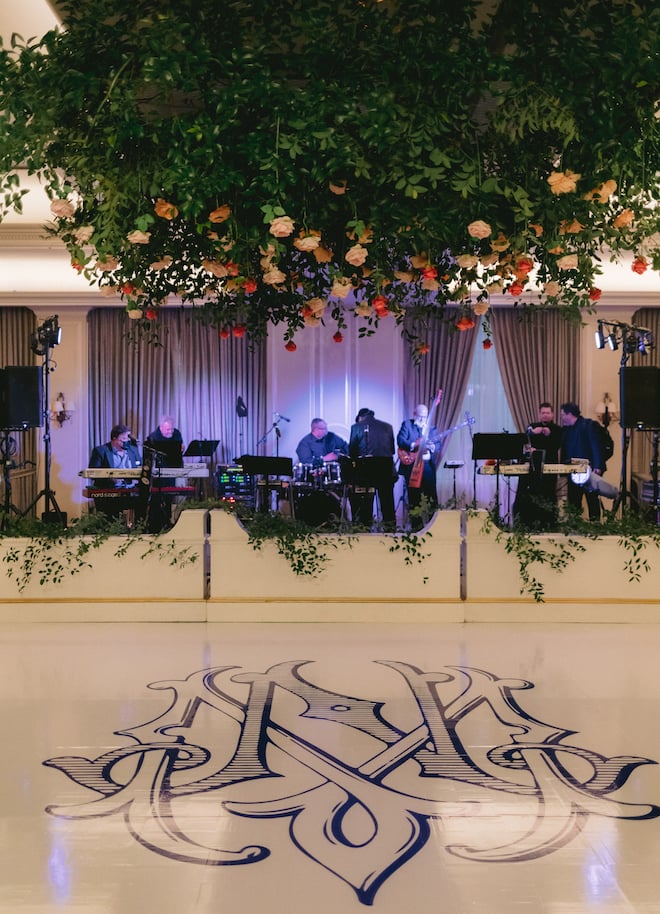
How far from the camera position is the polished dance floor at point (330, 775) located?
9.70 feet

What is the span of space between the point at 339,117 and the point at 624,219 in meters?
1.15

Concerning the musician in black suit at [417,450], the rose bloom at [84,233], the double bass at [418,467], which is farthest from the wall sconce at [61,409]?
the rose bloom at [84,233]

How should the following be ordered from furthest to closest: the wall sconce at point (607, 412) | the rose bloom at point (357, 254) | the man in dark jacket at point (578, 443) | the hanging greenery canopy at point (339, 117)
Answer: the wall sconce at point (607, 412) → the man in dark jacket at point (578, 443) → the rose bloom at point (357, 254) → the hanging greenery canopy at point (339, 117)

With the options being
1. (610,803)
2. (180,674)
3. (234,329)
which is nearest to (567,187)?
(234,329)

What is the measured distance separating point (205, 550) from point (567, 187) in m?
4.75

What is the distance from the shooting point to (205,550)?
6809mm

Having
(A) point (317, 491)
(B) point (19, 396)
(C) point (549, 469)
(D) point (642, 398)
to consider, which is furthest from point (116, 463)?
(D) point (642, 398)

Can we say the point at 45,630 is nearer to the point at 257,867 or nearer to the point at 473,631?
the point at 473,631

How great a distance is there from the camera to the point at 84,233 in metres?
2.92

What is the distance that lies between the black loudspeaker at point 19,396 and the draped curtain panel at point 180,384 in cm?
348

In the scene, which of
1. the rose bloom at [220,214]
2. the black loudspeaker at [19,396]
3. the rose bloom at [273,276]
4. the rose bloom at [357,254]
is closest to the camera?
the rose bloom at [220,214]

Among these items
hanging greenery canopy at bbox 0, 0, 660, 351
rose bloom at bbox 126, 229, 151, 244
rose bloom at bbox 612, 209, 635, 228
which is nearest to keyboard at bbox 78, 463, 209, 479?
hanging greenery canopy at bbox 0, 0, 660, 351

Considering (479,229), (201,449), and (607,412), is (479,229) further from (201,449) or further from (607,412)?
(607,412)

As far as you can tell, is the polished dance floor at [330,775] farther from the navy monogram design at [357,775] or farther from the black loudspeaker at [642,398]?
the black loudspeaker at [642,398]
